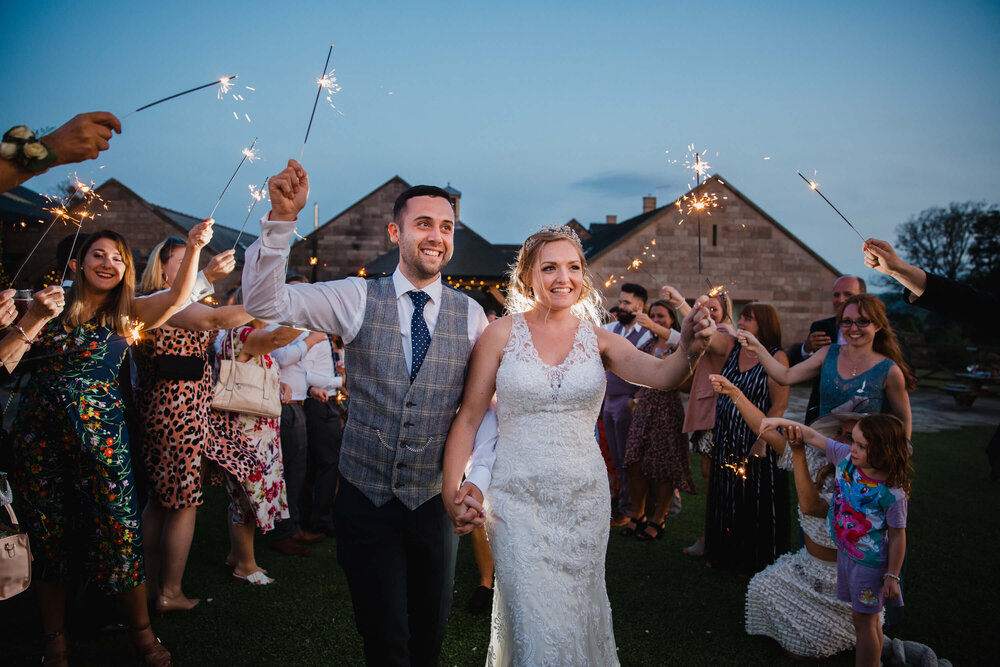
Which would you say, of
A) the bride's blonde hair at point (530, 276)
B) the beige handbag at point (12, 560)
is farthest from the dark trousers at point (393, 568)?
the beige handbag at point (12, 560)

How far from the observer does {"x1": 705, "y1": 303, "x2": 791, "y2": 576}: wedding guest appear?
15.1 ft

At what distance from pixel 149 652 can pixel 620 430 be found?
4.55 meters

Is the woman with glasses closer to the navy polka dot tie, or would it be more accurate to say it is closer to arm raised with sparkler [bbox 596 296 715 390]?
arm raised with sparkler [bbox 596 296 715 390]

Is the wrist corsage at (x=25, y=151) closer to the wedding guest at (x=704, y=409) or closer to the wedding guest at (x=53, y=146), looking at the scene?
the wedding guest at (x=53, y=146)

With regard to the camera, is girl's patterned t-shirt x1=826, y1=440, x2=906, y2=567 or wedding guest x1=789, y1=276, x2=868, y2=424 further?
wedding guest x1=789, y1=276, x2=868, y2=424

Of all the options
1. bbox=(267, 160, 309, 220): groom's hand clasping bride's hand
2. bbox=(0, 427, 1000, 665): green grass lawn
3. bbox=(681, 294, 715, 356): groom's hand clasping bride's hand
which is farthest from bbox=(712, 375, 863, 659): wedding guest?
bbox=(267, 160, 309, 220): groom's hand clasping bride's hand

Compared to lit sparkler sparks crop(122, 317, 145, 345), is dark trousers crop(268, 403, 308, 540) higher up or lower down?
lower down

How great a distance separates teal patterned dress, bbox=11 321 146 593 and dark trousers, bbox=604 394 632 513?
4.52m

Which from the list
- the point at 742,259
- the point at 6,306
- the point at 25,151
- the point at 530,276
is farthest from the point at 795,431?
the point at 742,259

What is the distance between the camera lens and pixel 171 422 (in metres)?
3.57

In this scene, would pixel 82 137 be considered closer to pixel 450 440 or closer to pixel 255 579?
pixel 450 440

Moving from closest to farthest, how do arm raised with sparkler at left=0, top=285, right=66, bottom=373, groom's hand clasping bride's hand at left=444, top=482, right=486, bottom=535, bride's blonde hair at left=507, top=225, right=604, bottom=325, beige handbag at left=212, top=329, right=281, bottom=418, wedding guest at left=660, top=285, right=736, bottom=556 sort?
groom's hand clasping bride's hand at left=444, top=482, right=486, bottom=535, arm raised with sparkler at left=0, top=285, right=66, bottom=373, bride's blonde hair at left=507, top=225, right=604, bottom=325, beige handbag at left=212, top=329, right=281, bottom=418, wedding guest at left=660, top=285, right=736, bottom=556

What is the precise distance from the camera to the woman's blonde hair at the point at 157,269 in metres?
3.64

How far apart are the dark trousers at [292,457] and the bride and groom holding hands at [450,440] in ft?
9.72
